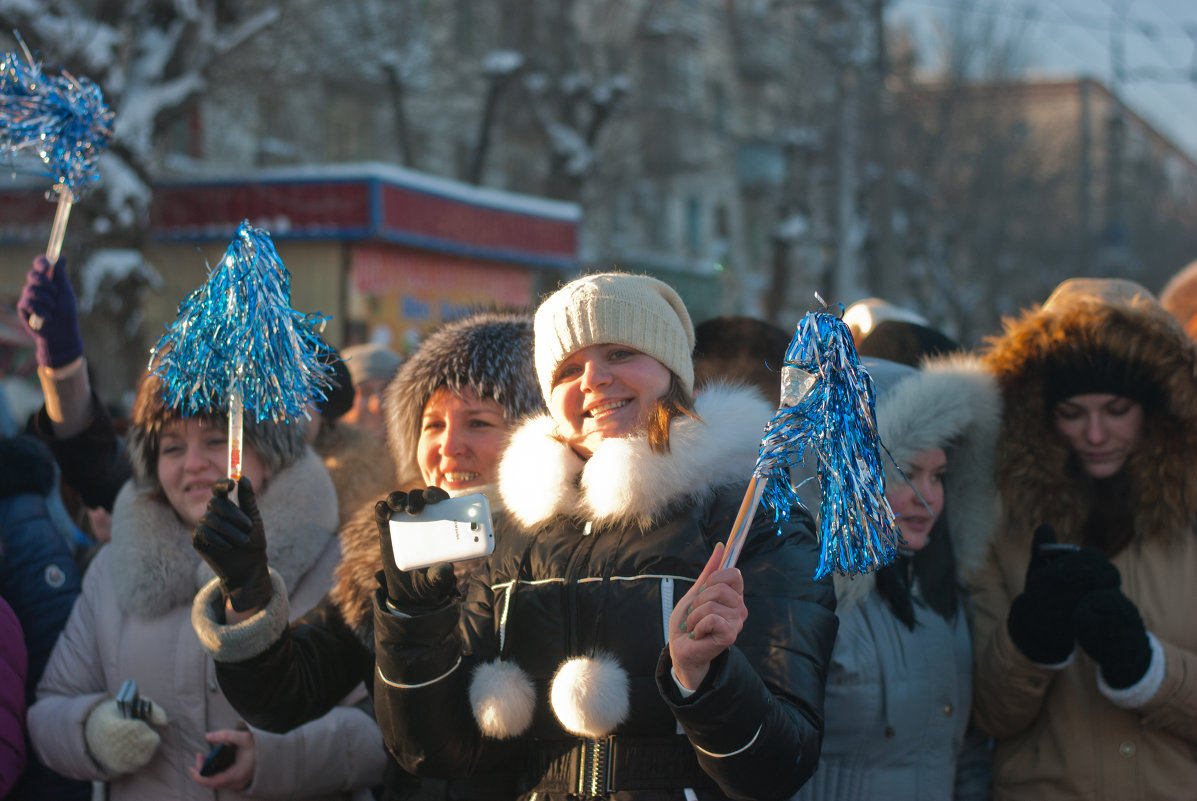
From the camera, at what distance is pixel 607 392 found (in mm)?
2264

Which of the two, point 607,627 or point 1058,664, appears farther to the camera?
point 1058,664

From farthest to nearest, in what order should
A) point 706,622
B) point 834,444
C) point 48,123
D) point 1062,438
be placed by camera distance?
point 1062,438 < point 48,123 < point 834,444 < point 706,622

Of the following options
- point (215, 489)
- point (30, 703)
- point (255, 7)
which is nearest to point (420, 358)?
point (215, 489)

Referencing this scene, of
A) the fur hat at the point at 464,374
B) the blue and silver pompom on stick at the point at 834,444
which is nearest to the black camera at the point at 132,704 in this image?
the fur hat at the point at 464,374

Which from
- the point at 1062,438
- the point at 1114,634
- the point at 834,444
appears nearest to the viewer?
the point at 834,444

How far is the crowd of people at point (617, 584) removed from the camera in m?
2.05

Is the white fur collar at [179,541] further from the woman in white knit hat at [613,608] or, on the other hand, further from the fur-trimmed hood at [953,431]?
the fur-trimmed hood at [953,431]

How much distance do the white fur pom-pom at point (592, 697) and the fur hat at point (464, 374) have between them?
86 centimetres

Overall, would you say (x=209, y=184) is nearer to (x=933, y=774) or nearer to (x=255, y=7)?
(x=255, y=7)

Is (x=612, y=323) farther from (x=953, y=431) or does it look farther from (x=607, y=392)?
(x=953, y=431)

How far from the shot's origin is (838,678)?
268 centimetres

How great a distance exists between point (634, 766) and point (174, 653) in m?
1.31

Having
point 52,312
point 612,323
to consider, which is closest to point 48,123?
point 52,312

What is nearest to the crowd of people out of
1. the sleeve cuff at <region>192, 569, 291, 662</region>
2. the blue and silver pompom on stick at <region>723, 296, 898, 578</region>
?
the sleeve cuff at <region>192, 569, 291, 662</region>
